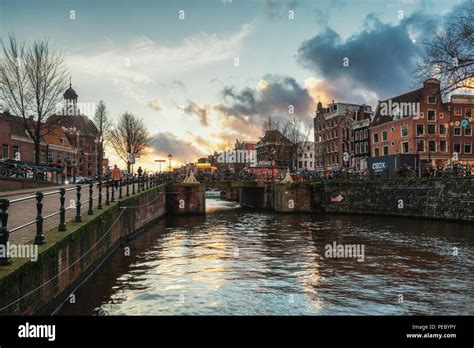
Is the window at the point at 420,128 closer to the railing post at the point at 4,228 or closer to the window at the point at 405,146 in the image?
the window at the point at 405,146

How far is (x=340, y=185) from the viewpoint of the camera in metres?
37.6

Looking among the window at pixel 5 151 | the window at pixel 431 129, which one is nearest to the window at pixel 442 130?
the window at pixel 431 129

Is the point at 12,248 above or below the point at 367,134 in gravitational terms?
below

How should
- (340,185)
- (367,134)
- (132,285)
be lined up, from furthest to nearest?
1. (367,134)
2. (340,185)
3. (132,285)

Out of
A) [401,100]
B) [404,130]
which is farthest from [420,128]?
[401,100]

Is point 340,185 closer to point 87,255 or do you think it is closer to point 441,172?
point 441,172

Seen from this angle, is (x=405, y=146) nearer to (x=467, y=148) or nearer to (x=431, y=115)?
(x=431, y=115)

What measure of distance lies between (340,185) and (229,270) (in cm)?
2616

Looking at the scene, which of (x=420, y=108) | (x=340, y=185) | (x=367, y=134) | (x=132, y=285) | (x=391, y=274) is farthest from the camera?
(x=367, y=134)

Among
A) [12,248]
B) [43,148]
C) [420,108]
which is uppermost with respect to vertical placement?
[420,108]

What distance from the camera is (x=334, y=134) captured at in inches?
2650
